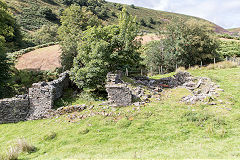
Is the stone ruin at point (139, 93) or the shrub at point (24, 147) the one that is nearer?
the shrub at point (24, 147)

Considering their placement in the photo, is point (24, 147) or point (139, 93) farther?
point (139, 93)

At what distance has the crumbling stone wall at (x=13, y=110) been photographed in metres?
12.9

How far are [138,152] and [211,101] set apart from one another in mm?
8315

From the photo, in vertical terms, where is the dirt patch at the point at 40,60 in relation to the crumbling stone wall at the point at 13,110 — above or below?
above

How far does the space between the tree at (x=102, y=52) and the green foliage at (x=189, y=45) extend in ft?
34.0

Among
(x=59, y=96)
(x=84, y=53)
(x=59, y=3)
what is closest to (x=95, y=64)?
(x=84, y=53)

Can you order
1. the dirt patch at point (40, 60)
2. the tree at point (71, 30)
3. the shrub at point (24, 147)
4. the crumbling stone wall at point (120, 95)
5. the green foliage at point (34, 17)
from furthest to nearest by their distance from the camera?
the green foliage at point (34, 17) < the dirt patch at point (40, 60) < the tree at point (71, 30) < the crumbling stone wall at point (120, 95) < the shrub at point (24, 147)

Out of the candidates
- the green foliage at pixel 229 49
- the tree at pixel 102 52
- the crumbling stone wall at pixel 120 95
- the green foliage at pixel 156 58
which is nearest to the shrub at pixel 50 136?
the crumbling stone wall at pixel 120 95

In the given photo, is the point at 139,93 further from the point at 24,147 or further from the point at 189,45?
the point at 189,45

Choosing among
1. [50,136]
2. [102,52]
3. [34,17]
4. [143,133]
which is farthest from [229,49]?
[34,17]

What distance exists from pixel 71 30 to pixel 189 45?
21.4m

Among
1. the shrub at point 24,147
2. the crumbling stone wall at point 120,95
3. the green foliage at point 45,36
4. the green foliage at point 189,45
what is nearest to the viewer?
the shrub at point 24,147

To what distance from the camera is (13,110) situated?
515 inches

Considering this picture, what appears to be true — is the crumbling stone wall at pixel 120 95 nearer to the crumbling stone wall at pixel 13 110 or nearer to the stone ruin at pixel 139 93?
the stone ruin at pixel 139 93
